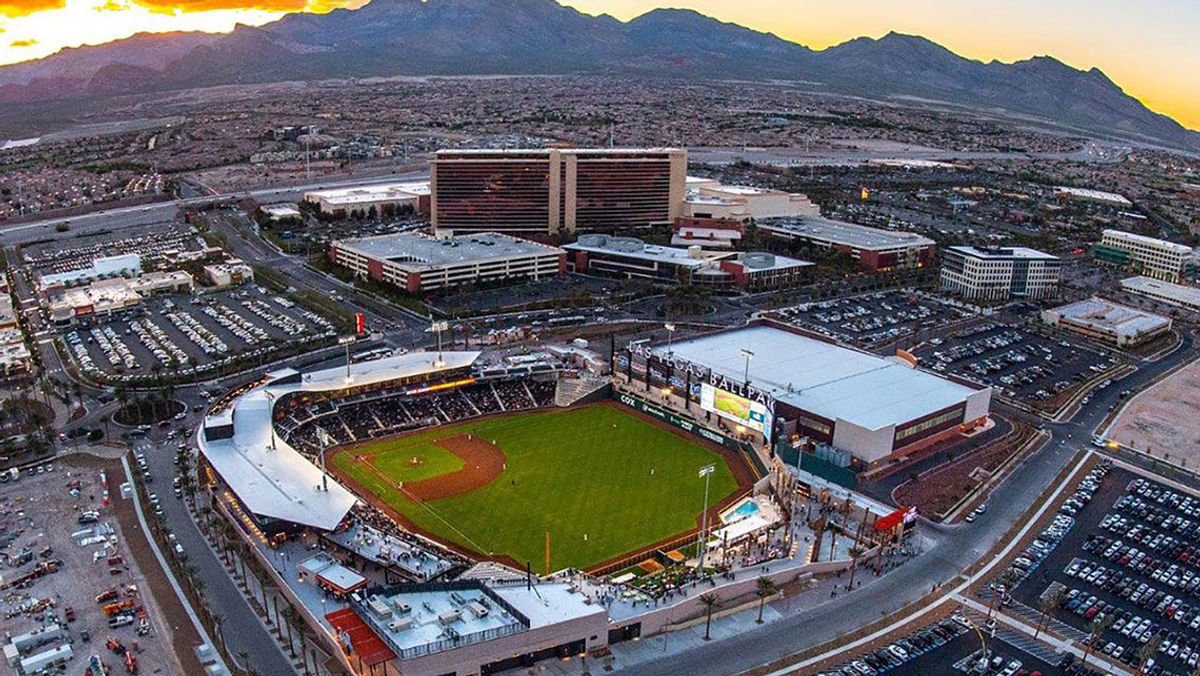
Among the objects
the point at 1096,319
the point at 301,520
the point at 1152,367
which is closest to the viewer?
the point at 301,520

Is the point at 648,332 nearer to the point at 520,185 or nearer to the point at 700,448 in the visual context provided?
the point at 700,448

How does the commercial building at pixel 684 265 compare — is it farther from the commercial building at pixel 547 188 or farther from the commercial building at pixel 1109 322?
the commercial building at pixel 1109 322

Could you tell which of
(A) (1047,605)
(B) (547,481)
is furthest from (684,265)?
(A) (1047,605)

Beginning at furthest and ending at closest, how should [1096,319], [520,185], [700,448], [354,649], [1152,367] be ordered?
[520,185] → [1096,319] → [1152,367] → [700,448] → [354,649]

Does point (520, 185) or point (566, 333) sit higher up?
point (520, 185)

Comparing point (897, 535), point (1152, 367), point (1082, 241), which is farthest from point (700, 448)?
point (1082, 241)

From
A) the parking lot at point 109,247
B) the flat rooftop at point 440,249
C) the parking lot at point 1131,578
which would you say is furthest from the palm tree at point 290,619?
the parking lot at point 109,247

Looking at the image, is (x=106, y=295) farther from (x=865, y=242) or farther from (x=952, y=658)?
(x=865, y=242)
